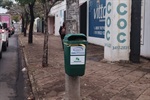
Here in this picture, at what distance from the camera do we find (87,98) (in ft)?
23.8

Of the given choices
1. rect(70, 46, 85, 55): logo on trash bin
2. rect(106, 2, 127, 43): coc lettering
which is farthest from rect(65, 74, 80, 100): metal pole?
rect(106, 2, 127, 43): coc lettering

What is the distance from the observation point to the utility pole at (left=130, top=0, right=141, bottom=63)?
40.3ft

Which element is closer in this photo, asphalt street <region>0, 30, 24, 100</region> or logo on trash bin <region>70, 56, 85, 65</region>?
logo on trash bin <region>70, 56, 85, 65</region>

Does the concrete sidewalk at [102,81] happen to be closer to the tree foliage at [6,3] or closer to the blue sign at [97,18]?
the blue sign at [97,18]

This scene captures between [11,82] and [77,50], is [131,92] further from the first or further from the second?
[11,82]

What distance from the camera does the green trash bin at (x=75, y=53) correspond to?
5809 millimetres

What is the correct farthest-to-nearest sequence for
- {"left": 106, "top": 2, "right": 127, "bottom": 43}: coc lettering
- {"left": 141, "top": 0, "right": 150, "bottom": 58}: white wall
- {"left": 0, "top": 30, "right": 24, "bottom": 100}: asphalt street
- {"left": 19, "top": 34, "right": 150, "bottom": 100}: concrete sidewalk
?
{"left": 141, "top": 0, "right": 150, "bottom": 58}: white wall < {"left": 106, "top": 2, "right": 127, "bottom": 43}: coc lettering < {"left": 0, "top": 30, "right": 24, "bottom": 100}: asphalt street < {"left": 19, "top": 34, "right": 150, "bottom": 100}: concrete sidewalk

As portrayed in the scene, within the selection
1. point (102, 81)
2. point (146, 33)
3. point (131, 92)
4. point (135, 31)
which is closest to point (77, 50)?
point (131, 92)

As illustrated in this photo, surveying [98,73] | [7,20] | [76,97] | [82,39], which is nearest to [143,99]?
[76,97]

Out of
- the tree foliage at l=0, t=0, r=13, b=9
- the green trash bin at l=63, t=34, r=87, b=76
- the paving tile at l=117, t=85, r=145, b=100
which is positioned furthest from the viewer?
the tree foliage at l=0, t=0, r=13, b=9

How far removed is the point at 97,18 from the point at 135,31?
847 centimetres

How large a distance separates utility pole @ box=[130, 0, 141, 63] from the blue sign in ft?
21.5

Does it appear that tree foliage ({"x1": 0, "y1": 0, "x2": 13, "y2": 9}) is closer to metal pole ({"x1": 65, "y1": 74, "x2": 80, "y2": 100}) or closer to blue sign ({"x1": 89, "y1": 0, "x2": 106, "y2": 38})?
blue sign ({"x1": 89, "y1": 0, "x2": 106, "y2": 38})

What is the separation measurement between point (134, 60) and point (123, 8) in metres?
1.95
